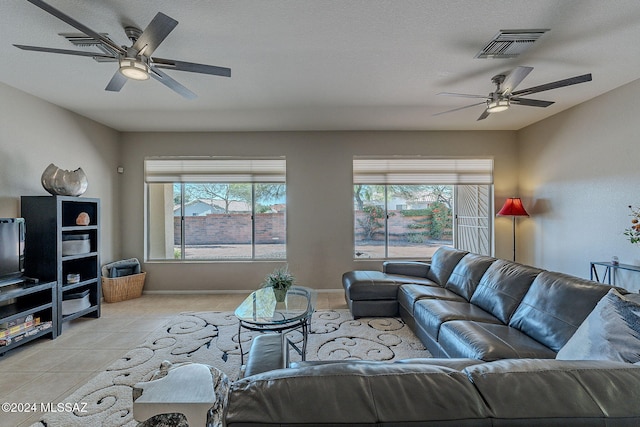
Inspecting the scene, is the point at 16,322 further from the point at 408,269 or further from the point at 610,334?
the point at 610,334

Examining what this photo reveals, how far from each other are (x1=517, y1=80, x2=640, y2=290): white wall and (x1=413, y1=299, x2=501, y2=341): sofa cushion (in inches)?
84.5

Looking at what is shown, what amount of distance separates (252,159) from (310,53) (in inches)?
100

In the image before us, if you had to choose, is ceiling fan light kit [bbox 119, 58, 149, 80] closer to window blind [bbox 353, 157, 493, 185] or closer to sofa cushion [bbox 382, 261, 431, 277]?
window blind [bbox 353, 157, 493, 185]

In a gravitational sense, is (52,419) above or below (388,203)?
below

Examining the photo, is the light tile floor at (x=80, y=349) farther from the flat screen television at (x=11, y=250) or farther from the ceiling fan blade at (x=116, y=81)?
the ceiling fan blade at (x=116, y=81)

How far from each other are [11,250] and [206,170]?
8.13 feet

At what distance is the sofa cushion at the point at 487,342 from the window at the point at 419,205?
8.68 feet

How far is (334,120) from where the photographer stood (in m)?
4.14

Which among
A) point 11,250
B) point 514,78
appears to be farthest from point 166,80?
point 514,78

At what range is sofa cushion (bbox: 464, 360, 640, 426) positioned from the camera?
685 mm

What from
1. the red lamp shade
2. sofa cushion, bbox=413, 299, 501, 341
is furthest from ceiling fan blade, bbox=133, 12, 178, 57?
the red lamp shade

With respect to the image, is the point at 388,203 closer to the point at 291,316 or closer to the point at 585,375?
the point at 291,316

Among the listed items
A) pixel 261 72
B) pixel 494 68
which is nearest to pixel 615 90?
Result: pixel 494 68

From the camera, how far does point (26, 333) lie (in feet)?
8.96
